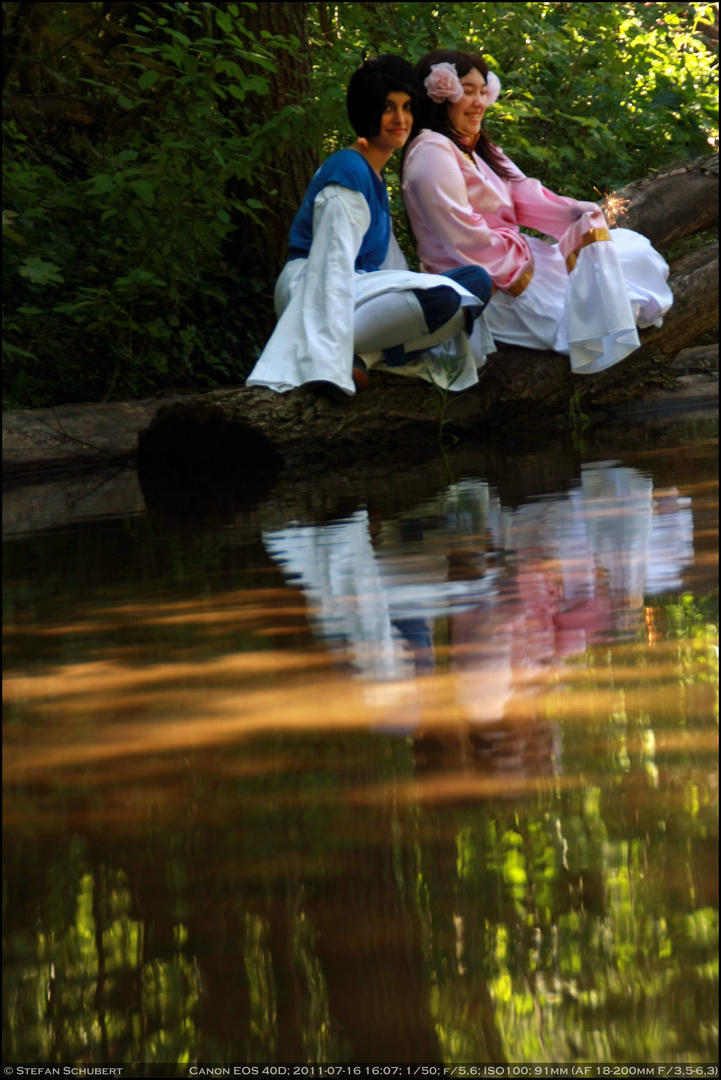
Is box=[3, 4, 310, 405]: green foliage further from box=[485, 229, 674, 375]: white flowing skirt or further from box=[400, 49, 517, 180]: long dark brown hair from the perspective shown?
box=[485, 229, 674, 375]: white flowing skirt

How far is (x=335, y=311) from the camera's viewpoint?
4.88 m

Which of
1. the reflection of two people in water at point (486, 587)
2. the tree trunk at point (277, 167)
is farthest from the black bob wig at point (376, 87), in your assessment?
the reflection of two people in water at point (486, 587)

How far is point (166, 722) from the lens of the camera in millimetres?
1395

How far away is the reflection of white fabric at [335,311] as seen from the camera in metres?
4.87

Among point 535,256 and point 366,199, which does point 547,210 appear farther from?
point 366,199

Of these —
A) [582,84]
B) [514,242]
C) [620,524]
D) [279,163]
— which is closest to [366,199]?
[514,242]

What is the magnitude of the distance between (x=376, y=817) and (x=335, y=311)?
4045mm

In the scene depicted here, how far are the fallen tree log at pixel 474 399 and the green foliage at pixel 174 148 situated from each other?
1.13 meters

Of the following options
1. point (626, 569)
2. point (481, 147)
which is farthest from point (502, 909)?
point (481, 147)

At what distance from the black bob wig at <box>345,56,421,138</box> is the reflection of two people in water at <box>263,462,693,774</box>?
8.71 ft

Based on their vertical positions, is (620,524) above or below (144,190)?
below

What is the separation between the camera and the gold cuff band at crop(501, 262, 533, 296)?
546cm

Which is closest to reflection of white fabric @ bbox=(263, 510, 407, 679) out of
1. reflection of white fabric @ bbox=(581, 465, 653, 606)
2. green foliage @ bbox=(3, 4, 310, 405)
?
reflection of white fabric @ bbox=(581, 465, 653, 606)

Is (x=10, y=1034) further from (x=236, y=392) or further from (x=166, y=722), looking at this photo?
(x=236, y=392)
